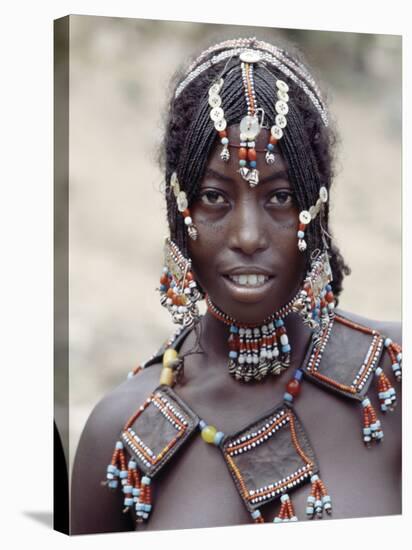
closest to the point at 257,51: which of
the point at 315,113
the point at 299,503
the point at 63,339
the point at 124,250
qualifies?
the point at 315,113

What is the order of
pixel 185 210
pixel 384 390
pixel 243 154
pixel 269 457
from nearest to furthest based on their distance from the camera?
1. pixel 243 154
2. pixel 185 210
3. pixel 269 457
4. pixel 384 390

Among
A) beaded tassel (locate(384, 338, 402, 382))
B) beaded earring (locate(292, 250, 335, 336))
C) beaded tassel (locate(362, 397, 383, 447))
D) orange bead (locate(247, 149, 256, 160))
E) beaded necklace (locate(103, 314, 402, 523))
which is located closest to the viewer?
orange bead (locate(247, 149, 256, 160))

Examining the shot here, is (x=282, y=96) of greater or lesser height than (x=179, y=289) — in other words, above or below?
above

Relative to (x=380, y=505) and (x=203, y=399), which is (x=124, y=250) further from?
(x=380, y=505)

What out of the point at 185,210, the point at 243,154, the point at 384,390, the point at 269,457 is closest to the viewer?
the point at 243,154

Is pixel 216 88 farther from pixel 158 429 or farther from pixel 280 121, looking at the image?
pixel 158 429

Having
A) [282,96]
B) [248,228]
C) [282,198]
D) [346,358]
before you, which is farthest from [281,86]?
[346,358]

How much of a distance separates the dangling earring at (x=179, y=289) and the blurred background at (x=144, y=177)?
6.8 inches

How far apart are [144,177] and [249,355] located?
699mm

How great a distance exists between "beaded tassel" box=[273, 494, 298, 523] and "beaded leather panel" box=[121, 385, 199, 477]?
0.37 meters

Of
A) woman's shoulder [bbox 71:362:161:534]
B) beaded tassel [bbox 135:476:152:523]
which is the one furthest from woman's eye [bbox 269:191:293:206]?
beaded tassel [bbox 135:476:152:523]

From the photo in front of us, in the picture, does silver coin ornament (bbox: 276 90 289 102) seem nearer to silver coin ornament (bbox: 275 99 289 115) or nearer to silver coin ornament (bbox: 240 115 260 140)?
silver coin ornament (bbox: 275 99 289 115)

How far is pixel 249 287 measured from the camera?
12.5 feet

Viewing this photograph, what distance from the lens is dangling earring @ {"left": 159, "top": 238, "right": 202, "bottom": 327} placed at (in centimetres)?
387
